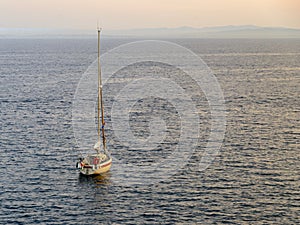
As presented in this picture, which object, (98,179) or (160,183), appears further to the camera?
(98,179)

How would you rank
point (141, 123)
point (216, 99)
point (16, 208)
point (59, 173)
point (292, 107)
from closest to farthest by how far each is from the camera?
point (16, 208) → point (59, 173) → point (141, 123) → point (292, 107) → point (216, 99)

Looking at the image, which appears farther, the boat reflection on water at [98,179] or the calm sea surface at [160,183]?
the boat reflection on water at [98,179]

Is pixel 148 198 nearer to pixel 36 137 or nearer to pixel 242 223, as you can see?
pixel 242 223

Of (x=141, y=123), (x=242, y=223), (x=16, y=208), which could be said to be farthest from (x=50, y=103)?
(x=242, y=223)

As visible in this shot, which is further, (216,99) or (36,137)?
(216,99)

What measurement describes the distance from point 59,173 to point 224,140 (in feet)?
121

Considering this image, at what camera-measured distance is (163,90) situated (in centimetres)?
18138

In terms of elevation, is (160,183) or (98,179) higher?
(160,183)

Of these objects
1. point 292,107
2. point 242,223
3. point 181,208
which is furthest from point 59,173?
point 292,107

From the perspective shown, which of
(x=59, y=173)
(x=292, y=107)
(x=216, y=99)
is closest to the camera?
(x=59, y=173)

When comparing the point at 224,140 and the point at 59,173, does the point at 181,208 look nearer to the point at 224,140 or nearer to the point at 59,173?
the point at 59,173

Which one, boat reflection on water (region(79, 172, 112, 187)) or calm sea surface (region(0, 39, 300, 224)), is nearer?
calm sea surface (region(0, 39, 300, 224))

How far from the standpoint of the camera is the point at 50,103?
15475 cm

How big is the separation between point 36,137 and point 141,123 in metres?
25.5
